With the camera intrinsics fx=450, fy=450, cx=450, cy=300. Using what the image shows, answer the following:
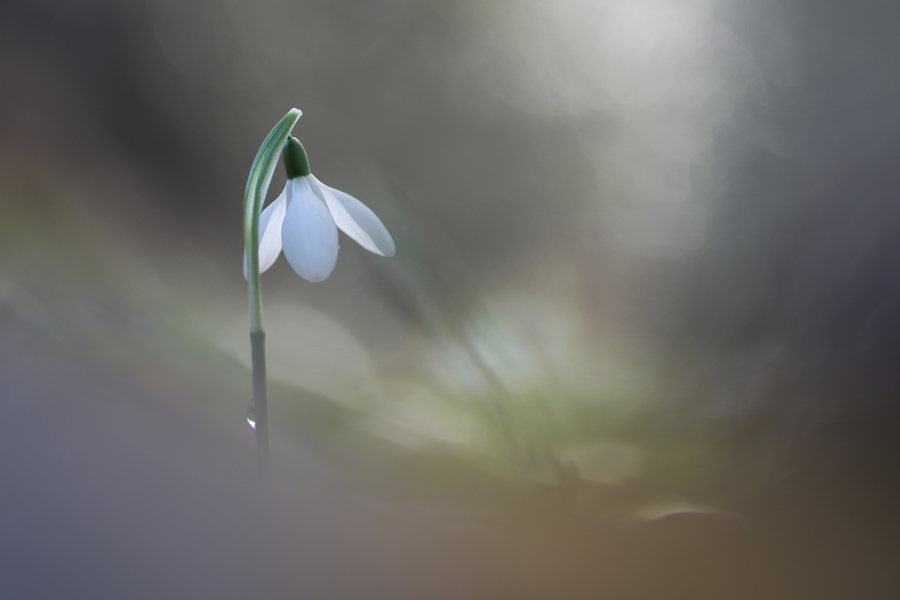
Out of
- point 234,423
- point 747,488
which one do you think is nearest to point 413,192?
point 234,423

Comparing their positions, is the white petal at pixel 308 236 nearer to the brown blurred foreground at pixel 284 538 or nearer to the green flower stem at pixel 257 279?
the green flower stem at pixel 257 279

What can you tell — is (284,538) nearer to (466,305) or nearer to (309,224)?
(309,224)

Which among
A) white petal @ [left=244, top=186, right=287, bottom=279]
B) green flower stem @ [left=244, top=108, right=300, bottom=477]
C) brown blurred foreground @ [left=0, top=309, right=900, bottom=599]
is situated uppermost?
white petal @ [left=244, top=186, right=287, bottom=279]

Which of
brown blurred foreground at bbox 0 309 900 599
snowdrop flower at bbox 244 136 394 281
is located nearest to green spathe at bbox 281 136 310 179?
snowdrop flower at bbox 244 136 394 281

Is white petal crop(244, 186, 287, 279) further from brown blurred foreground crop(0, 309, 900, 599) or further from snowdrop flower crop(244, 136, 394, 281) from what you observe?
brown blurred foreground crop(0, 309, 900, 599)

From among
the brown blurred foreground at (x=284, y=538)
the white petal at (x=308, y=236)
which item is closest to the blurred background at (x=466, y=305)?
the brown blurred foreground at (x=284, y=538)

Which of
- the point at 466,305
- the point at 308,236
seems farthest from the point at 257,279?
the point at 466,305
